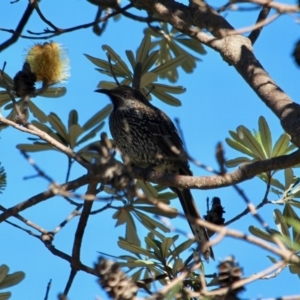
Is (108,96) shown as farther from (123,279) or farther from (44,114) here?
(123,279)

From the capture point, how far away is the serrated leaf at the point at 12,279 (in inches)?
159

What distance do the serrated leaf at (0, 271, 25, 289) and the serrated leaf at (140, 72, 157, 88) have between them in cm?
188

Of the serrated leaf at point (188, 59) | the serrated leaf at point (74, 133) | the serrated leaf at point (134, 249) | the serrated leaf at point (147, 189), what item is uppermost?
the serrated leaf at point (188, 59)

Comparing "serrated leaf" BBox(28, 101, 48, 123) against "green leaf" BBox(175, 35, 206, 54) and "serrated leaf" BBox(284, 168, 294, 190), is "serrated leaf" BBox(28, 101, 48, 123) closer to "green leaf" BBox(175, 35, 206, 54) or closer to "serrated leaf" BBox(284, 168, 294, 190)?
"serrated leaf" BBox(284, 168, 294, 190)

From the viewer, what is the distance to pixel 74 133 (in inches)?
183

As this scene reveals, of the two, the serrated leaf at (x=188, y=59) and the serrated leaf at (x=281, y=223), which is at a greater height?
the serrated leaf at (x=188, y=59)

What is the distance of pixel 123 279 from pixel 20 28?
2.51 meters

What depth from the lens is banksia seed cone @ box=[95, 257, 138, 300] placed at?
259 cm

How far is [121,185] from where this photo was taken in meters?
2.41

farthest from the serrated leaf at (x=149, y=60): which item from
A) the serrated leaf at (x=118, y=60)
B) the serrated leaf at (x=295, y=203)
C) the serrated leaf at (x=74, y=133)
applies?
the serrated leaf at (x=295, y=203)

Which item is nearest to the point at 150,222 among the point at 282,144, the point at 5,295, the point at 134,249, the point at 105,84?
the point at 134,249

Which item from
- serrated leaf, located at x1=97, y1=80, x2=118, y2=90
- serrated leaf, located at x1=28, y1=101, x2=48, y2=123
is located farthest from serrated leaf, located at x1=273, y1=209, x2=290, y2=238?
serrated leaf, located at x1=97, y1=80, x2=118, y2=90

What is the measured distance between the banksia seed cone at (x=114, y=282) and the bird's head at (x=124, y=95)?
3201 mm

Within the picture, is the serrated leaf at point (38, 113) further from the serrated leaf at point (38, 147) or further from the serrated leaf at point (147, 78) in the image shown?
the serrated leaf at point (147, 78)
